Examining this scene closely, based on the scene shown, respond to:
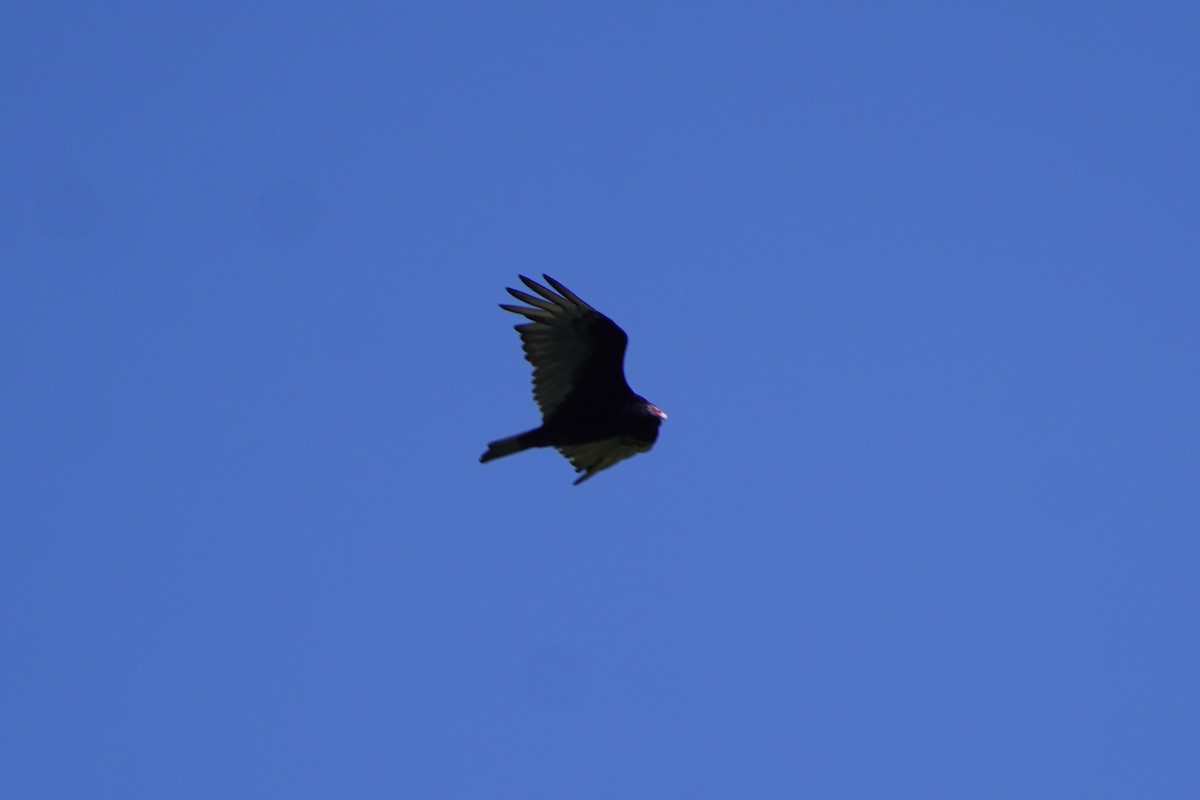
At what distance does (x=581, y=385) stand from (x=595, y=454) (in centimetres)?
79

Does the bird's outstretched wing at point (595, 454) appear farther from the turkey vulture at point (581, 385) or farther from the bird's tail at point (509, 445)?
the bird's tail at point (509, 445)

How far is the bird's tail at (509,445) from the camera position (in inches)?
406

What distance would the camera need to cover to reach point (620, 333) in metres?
10.9

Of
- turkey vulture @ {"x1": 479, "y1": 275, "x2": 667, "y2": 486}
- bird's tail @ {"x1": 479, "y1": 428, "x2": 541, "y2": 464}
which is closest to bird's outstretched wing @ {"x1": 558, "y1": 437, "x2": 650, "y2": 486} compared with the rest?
turkey vulture @ {"x1": 479, "y1": 275, "x2": 667, "y2": 486}

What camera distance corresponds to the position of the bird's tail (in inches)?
406

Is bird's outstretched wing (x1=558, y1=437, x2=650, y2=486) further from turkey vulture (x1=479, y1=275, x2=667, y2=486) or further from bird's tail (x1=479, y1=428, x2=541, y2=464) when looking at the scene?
bird's tail (x1=479, y1=428, x2=541, y2=464)

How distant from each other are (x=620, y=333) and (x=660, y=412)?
0.96 m

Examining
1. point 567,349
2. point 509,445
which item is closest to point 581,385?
point 567,349

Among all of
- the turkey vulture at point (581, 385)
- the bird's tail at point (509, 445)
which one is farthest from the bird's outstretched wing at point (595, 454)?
the bird's tail at point (509, 445)

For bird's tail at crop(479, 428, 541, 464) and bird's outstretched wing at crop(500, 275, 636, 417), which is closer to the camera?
bird's tail at crop(479, 428, 541, 464)

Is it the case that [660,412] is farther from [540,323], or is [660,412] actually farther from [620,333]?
[540,323]

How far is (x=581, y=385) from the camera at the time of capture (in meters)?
11.0

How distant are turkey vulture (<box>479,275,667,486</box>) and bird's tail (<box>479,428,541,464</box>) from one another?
0.24ft

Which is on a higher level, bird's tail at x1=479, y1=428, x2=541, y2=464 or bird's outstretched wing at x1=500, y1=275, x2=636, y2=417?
bird's outstretched wing at x1=500, y1=275, x2=636, y2=417
